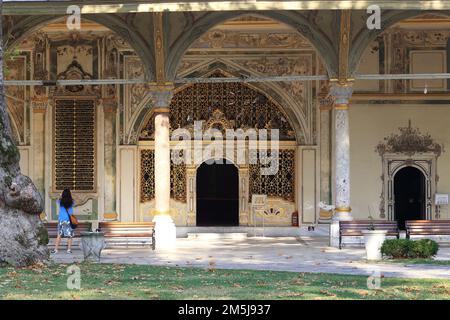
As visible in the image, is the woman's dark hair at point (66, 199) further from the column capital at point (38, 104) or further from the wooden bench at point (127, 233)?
the column capital at point (38, 104)

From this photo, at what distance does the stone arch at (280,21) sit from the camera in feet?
68.8

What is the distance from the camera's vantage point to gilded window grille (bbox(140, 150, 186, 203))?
83.8 ft

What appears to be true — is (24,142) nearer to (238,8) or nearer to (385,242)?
(238,8)

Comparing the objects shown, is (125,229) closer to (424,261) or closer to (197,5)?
(197,5)

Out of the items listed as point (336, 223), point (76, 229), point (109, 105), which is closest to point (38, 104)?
point (109, 105)

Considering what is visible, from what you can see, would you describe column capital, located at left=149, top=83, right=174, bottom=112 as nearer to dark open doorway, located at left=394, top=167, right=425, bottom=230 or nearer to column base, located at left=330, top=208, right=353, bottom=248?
column base, located at left=330, top=208, right=353, bottom=248

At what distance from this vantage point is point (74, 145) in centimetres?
2539

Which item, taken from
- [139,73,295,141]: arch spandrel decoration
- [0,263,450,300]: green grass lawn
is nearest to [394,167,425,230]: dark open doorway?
[139,73,295,141]: arch spandrel decoration

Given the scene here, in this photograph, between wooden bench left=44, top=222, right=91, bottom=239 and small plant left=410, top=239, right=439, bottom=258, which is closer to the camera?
small plant left=410, top=239, right=439, bottom=258

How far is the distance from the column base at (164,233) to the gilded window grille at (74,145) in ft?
15.4

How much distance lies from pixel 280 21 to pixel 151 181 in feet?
20.9

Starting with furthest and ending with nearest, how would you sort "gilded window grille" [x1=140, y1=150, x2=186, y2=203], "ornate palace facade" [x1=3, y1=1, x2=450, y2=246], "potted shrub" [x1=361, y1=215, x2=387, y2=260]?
"gilded window grille" [x1=140, y1=150, x2=186, y2=203], "ornate palace facade" [x1=3, y1=1, x2=450, y2=246], "potted shrub" [x1=361, y1=215, x2=387, y2=260]

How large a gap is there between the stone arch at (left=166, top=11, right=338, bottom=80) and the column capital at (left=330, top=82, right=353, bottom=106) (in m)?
0.29

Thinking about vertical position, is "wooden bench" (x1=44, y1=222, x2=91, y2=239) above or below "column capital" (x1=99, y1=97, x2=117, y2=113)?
below
